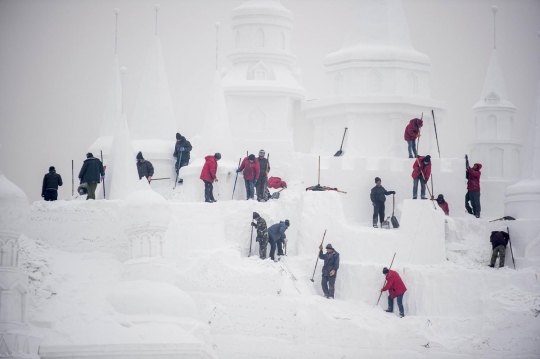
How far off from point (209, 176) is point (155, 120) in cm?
446

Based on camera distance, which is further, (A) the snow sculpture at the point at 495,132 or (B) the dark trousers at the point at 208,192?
(A) the snow sculpture at the point at 495,132

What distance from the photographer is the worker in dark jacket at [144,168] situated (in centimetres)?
3953

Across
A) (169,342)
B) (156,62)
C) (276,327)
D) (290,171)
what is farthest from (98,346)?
(156,62)

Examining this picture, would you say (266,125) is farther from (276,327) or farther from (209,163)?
(276,327)

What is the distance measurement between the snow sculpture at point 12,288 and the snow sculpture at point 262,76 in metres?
13.0

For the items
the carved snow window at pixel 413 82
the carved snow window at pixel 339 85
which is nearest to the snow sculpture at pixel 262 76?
the carved snow window at pixel 339 85

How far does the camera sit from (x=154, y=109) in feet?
138

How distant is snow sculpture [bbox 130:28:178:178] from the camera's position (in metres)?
41.2

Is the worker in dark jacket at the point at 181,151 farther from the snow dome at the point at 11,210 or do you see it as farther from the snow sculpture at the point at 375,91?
the snow dome at the point at 11,210

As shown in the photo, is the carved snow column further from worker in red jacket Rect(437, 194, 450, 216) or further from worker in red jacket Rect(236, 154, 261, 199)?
worker in red jacket Rect(437, 194, 450, 216)

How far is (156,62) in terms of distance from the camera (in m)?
42.6

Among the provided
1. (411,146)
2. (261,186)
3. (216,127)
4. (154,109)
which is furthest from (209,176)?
(411,146)

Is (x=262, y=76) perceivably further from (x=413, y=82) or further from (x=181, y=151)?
(x=181, y=151)

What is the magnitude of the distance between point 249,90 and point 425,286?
10.2m
